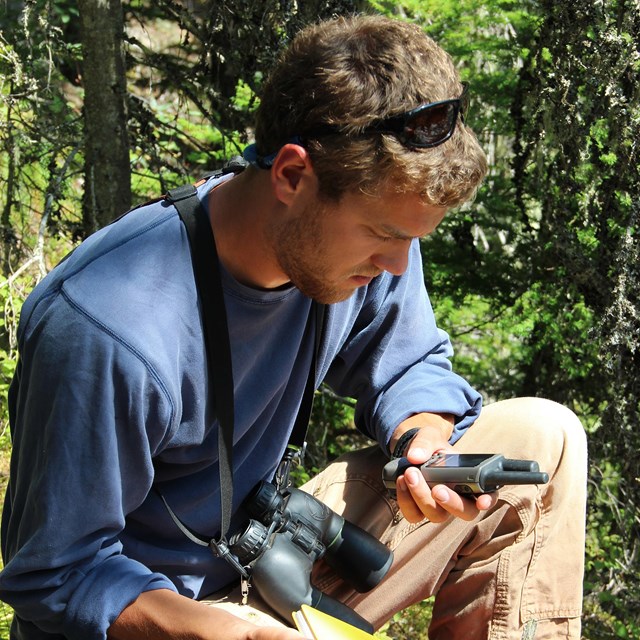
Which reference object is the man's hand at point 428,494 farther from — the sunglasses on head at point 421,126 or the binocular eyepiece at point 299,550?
the sunglasses on head at point 421,126

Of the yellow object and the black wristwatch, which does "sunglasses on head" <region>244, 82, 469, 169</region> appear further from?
the yellow object

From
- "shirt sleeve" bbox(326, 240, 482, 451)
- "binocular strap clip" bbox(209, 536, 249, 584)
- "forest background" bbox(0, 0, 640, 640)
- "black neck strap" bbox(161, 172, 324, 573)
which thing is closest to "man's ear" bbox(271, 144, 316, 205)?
"black neck strap" bbox(161, 172, 324, 573)

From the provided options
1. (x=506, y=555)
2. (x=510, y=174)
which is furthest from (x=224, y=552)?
(x=510, y=174)

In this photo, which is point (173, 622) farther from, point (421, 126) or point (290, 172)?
point (421, 126)

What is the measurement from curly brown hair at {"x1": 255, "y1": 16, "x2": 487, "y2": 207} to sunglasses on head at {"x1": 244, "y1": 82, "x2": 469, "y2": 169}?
0.01 meters

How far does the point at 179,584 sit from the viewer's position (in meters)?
2.18

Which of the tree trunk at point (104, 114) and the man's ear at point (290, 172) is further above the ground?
the tree trunk at point (104, 114)

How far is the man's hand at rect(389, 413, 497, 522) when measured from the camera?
206 cm

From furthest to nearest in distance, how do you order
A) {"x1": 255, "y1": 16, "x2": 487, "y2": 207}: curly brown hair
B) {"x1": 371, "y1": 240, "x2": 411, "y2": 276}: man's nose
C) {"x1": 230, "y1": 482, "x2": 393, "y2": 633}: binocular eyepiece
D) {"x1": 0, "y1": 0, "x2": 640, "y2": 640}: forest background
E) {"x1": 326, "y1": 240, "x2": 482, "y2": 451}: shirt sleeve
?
1. {"x1": 0, "y1": 0, "x2": 640, "y2": 640}: forest background
2. {"x1": 326, "y1": 240, "x2": 482, "y2": 451}: shirt sleeve
3. {"x1": 230, "y1": 482, "x2": 393, "y2": 633}: binocular eyepiece
4. {"x1": 371, "y1": 240, "x2": 411, "y2": 276}: man's nose
5. {"x1": 255, "y1": 16, "x2": 487, "y2": 207}: curly brown hair

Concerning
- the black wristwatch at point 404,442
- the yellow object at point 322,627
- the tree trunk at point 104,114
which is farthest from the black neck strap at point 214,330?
the tree trunk at point 104,114

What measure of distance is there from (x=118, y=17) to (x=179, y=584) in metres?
2.48

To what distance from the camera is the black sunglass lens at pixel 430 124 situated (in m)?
1.93

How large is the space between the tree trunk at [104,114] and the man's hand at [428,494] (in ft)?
6.41

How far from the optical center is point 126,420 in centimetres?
183
